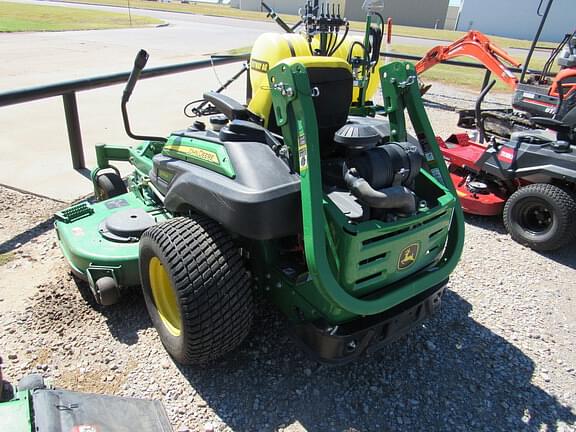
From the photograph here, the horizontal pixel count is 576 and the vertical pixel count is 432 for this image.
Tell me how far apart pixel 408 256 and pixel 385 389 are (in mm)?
730

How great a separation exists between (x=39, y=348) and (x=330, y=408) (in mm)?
1575

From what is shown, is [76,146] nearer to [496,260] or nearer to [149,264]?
[149,264]

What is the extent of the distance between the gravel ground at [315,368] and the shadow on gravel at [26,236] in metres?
0.21

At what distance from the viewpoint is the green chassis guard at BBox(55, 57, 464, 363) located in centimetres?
195

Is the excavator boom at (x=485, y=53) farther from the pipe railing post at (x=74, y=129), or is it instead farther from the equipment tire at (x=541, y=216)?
the pipe railing post at (x=74, y=129)

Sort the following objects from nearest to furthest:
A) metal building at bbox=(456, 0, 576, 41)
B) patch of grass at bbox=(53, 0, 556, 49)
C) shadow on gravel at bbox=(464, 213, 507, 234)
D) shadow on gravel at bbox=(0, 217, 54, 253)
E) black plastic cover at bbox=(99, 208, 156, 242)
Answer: black plastic cover at bbox=(99, 208, 156, 242) → shadow on gravel at bbox=(0, 217, 54, 253) → shadow on gravel at bbox=(464, 213, 507, 234) → patch of grass at bbox=(53, 0, 556, 49) → metal building at bbox=(456, 0, 576, 41)

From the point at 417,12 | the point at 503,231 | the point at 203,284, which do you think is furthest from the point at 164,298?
the point at 417,12

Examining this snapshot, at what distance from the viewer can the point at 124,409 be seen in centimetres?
192

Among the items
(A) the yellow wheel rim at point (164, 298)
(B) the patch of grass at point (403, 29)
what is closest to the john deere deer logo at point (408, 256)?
(A) the yellow wheel rim at point (164, 298)

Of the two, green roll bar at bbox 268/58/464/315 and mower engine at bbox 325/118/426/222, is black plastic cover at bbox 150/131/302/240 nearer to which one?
green roll bar at bbox 268/58/464/315

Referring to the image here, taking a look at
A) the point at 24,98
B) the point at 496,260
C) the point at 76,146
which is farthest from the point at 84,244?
the point at 496,260

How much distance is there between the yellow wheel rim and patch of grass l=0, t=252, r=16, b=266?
54.8 inches

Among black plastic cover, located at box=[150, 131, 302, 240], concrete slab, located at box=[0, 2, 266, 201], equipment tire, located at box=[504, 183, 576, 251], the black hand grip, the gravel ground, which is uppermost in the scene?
the black hand grip

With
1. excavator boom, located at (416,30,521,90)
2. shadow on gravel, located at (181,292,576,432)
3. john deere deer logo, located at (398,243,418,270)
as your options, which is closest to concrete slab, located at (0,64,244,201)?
shadow on gravel, located at (181,292,576,432)
